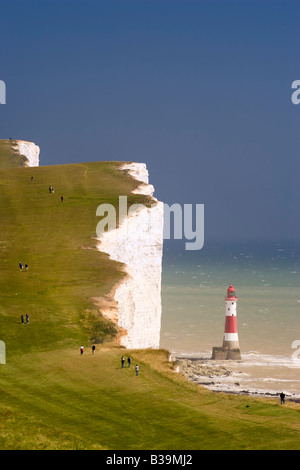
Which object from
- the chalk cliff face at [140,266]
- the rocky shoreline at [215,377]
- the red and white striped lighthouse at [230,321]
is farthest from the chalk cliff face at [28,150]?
the rocky shoreline at [215,377]

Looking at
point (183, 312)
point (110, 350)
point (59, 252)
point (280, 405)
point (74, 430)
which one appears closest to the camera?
point (74, 430)

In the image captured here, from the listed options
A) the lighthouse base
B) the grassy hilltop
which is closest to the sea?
the lighthouse base

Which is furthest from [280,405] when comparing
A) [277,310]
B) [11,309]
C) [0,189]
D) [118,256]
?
[277,310]

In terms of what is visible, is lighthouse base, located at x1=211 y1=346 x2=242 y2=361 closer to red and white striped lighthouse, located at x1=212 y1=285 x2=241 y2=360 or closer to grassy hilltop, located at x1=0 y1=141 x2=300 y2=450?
red and white striped lighthouse, located at x1=212 y1=285 x2=241 y2=360

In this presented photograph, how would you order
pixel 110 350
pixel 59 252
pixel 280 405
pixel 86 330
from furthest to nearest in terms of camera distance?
pixel 59 252 < pixel 86 330 < pixel 110 350 < pixel 280 405

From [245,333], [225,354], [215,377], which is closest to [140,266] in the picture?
[225,354]

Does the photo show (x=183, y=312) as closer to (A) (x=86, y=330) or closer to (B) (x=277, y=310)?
(B) (x=277, y=310)
